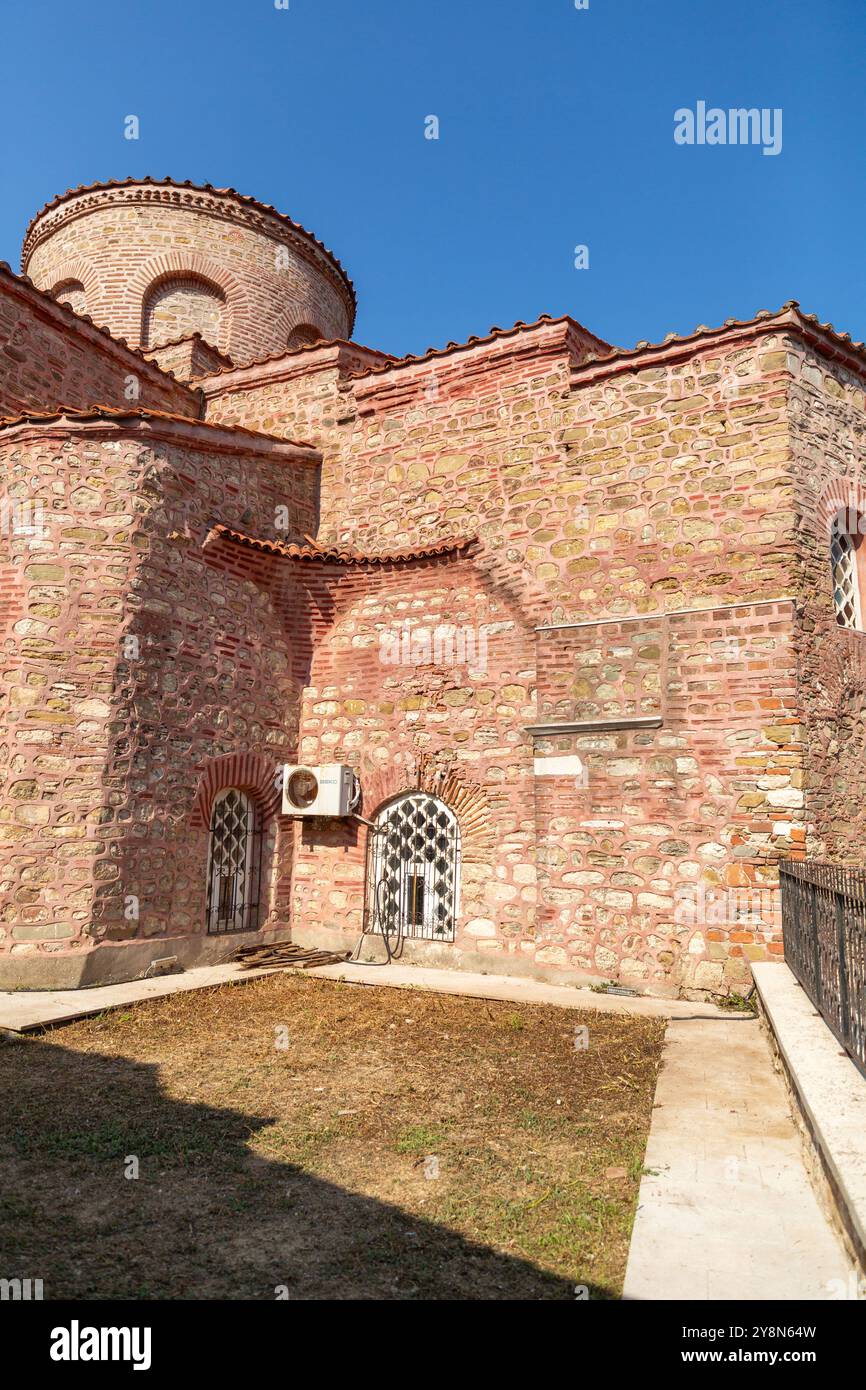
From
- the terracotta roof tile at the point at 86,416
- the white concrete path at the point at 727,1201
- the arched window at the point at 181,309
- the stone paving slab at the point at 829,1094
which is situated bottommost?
the white concrete path at the point at 727,1201

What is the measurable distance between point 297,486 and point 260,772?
144 inches

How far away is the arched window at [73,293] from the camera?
14.8 metres

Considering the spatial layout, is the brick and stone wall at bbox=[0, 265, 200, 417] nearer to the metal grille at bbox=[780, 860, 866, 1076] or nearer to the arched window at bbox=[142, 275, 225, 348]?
the arched window at bbox=[142, 275, 225, 348]

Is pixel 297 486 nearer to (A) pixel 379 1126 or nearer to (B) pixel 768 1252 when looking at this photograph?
(A) pixel 379 1126

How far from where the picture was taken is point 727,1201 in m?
3.57

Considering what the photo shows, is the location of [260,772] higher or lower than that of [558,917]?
higher

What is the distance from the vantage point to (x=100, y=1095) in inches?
204

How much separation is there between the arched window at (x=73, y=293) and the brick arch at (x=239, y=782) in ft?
31.9

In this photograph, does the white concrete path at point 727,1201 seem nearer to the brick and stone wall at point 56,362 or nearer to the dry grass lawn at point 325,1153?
the dry grass lawn at point 325,1153

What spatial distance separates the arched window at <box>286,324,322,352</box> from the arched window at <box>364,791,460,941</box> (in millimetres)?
10269

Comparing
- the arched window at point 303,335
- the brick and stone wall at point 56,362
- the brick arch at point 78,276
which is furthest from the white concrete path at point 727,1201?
the brick arch at point 78,276

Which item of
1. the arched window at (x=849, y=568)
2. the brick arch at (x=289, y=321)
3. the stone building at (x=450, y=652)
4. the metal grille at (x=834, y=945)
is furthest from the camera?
the brick arch at (x=289, y=321)

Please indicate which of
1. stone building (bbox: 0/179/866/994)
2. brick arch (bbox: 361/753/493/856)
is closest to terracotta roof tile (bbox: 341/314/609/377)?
stone building (bbox: 0/179/866/994)
